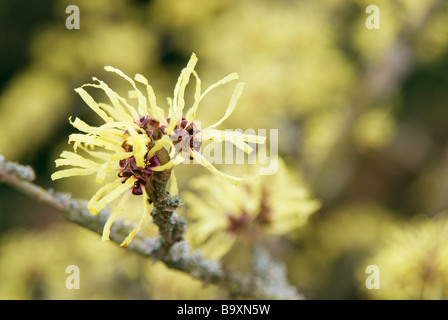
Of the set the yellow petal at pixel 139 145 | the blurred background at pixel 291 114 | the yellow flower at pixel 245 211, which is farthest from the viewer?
the blurred background at pixel 291 114

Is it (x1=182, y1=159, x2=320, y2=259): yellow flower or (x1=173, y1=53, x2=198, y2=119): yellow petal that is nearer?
(x1=173, y1=53, x2=198, y2=119): yellow petal

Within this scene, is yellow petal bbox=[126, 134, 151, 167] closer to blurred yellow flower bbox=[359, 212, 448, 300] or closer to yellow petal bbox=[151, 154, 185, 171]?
yellow petal bbox=[151, 154, 185, 171]

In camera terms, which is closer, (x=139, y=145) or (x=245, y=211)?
(x=139, y=145)

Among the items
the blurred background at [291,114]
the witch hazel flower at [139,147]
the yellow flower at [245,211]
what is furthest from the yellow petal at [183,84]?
the blurred background at [291,114]

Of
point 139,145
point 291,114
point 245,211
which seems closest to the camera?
point 139,145

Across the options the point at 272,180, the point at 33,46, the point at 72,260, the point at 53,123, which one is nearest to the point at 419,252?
the point at 272,180

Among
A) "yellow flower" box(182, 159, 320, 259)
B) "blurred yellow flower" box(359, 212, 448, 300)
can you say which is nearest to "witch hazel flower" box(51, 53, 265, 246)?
"yellow flower" box(182, 159, 320, 259)

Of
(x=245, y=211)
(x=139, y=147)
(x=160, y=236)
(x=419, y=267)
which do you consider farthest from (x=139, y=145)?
(x=419, y=267)

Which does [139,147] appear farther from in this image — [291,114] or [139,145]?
[291,114]

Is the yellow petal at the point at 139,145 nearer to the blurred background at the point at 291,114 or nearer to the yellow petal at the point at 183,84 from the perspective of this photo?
the yellow petal at the point at 183,84
